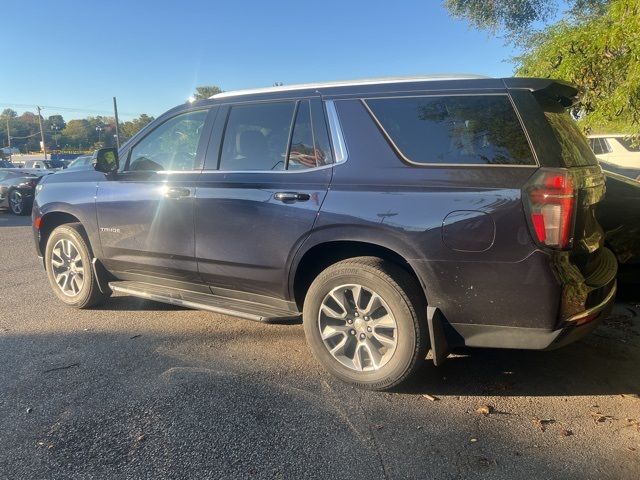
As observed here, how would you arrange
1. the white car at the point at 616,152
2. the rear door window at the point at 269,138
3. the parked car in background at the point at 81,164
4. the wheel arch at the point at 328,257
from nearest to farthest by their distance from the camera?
the wheel arch at the point at 328,257
the rear door window at the point at 269,138
the parked car in background at the point at 81,164
the white car at the point at 616,152

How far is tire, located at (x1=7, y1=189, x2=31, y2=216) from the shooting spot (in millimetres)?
13962

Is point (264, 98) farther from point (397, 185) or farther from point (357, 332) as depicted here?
point (357, 332)

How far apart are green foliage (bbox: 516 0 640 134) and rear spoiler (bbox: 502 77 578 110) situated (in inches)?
103

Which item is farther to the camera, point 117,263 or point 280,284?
point 117,263

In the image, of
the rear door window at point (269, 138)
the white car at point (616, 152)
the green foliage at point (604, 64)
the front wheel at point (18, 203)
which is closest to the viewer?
the rear door window at point (269, 138)

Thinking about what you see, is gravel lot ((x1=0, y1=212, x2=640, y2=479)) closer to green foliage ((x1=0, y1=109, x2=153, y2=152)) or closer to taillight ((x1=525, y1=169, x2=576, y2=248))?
A: taillight ((x1=525, y1=169, x2=576, y2=248))

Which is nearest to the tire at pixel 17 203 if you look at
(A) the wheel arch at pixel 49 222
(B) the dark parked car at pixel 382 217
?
(A) the wheel arch at pixel 49 222

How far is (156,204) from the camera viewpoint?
416cm

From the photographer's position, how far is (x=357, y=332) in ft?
11.0

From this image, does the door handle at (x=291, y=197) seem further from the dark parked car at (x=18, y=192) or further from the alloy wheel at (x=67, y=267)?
the dark parked car at (x=18, y=192)

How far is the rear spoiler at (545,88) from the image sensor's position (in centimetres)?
292

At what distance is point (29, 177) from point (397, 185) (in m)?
14.2

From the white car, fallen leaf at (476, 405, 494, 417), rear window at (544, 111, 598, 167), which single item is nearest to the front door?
fallen leaf at (476, 405, 494, 417)

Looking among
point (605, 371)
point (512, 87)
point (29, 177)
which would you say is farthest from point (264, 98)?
point (29, 177)
